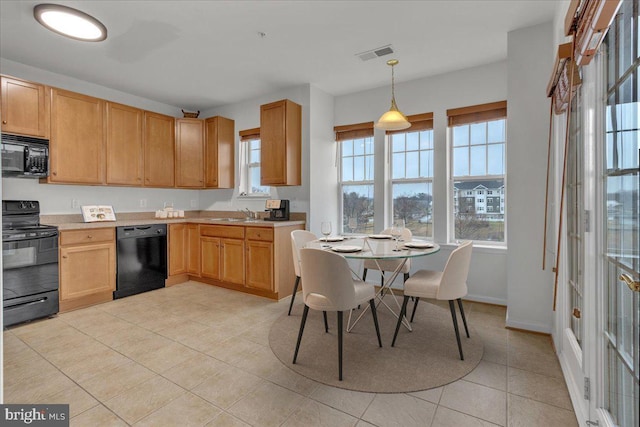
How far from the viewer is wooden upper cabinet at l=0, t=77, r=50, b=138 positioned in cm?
330

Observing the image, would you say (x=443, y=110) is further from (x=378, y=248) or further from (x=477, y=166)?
(x=378, y=248)

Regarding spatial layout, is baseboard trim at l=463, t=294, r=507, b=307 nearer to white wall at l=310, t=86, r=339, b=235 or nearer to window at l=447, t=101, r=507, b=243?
window at l=447, t=101, r=507, b=243

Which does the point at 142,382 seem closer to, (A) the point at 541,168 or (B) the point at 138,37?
(B) the point at 138,37

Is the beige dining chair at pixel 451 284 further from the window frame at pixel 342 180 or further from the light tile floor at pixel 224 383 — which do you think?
the window frame at pixel 342 180

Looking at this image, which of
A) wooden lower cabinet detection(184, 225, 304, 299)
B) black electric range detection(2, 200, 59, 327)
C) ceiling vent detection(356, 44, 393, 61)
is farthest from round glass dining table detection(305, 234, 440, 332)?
black electric range detection(2, 200, 59, 327)

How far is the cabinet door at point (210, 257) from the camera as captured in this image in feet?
14.7

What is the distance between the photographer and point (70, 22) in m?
2.71

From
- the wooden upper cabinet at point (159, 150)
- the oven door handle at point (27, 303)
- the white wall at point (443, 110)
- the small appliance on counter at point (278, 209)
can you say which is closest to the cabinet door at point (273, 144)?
the small appliance on counter at point (278, 209)

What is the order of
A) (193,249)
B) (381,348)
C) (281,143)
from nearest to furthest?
1. (381,348)
2. (281,143)
3. (193,249)

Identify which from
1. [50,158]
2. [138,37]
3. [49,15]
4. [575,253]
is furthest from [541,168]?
[50,158]

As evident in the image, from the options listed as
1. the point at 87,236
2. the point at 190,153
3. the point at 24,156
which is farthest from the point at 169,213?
the point at 24,156

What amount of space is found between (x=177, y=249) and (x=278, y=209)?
5.42 feet

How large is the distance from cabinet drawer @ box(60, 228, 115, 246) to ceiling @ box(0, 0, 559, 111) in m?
1.93

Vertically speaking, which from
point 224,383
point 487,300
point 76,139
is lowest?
point 224,383
